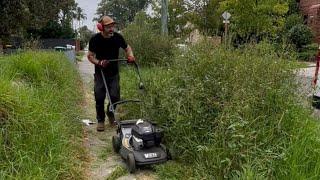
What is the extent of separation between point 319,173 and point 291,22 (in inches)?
1239

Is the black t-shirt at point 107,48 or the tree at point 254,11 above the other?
the tree at point 254,11

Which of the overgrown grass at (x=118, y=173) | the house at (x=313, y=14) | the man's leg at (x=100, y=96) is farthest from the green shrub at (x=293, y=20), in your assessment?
the overgrown grass at (x=118, y=173)

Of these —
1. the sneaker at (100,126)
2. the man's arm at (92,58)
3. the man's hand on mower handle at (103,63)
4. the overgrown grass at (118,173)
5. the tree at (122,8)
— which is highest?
the tree at (122,8)

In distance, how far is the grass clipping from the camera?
163 inches

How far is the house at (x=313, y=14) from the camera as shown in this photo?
3359 centimetres

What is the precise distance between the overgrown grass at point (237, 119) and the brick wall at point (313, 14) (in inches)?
1138

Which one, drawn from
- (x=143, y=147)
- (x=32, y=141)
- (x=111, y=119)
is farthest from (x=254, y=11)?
(x=32, y=141)

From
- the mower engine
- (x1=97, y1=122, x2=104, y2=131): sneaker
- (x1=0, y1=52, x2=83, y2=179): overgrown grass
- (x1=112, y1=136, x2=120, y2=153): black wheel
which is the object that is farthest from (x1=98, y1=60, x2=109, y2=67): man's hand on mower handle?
the mower engine

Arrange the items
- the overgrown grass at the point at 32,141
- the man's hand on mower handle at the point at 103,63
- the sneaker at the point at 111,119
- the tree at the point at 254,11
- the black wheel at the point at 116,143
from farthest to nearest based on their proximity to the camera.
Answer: the tree at the point at 254,11 < the sneaker at the point at 111,119 < the man's hand on mower handle at the point at 103,63 < the black wheel at the point at 116,143 < the overgrown grass at the point at 32,141

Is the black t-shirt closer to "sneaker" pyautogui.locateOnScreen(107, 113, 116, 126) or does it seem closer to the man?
the man

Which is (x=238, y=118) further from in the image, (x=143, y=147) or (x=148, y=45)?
(x=148, y=45)

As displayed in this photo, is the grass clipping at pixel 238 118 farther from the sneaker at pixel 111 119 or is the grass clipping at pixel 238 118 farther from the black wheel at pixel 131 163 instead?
the sneaker at pixel 111 119

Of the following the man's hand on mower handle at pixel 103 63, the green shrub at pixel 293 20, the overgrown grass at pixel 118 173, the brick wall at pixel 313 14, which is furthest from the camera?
the brick wall at pixel 313 14

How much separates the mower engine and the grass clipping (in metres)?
0.25
